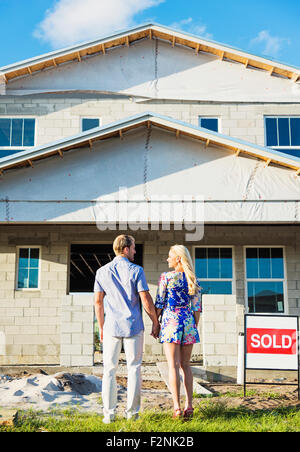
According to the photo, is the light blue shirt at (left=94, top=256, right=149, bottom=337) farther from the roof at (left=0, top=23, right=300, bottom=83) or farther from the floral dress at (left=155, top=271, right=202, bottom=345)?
the roof at (left=0, top=23, right=300, bottom=83)

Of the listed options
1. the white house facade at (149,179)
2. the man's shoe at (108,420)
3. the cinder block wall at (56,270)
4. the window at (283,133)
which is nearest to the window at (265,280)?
the white house facade at (149,179)

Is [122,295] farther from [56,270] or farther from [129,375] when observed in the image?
[56,270]

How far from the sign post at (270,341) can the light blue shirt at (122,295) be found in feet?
10.3

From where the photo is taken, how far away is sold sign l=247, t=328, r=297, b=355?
8141 mm

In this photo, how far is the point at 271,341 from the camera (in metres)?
8.21

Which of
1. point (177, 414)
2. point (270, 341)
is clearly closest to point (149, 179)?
point (270, 341)

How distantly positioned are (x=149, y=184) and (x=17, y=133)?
5.28 meters

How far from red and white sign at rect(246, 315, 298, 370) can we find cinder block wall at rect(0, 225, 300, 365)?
3.93 metres

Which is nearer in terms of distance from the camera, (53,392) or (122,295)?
(122,295)

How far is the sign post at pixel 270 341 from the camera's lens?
26.6 ft

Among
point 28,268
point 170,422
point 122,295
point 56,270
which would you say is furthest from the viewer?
point 28,268

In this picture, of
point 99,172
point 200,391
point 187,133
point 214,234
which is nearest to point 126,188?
point 99,172

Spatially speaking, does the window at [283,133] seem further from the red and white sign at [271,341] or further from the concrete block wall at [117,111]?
the red and white sign at [271,341]

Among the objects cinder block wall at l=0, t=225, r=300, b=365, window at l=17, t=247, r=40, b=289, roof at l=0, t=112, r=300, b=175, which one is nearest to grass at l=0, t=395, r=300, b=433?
roof at l=0, t=112, r=300, b=175
